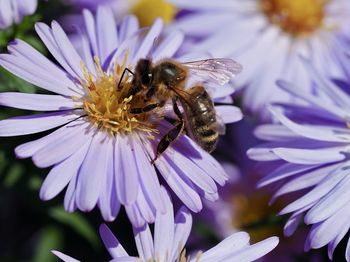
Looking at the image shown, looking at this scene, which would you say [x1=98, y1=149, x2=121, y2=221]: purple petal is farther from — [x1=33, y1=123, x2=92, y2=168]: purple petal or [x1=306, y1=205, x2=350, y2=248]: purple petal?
[x1=306, y1=205, x2=350, y2=248]: purple petal

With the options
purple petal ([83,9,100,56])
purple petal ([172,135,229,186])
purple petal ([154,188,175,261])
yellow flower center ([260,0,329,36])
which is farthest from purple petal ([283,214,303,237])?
yellow flower center ([260,0,329,36])

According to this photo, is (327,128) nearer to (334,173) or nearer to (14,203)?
(334,173)

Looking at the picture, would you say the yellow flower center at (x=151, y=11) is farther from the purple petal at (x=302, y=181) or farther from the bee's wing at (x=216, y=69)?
the purple petal at (x=302, y=181)

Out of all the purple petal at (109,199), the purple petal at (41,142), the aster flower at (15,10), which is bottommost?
the purple petal at (109,199)

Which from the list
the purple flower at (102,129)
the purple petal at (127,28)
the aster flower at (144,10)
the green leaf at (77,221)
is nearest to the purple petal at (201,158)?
the purple flower at (102,129)

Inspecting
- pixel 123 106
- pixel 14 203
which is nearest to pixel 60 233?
pixel 14 203

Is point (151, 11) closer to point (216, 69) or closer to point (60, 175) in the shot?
point (216, 69)
